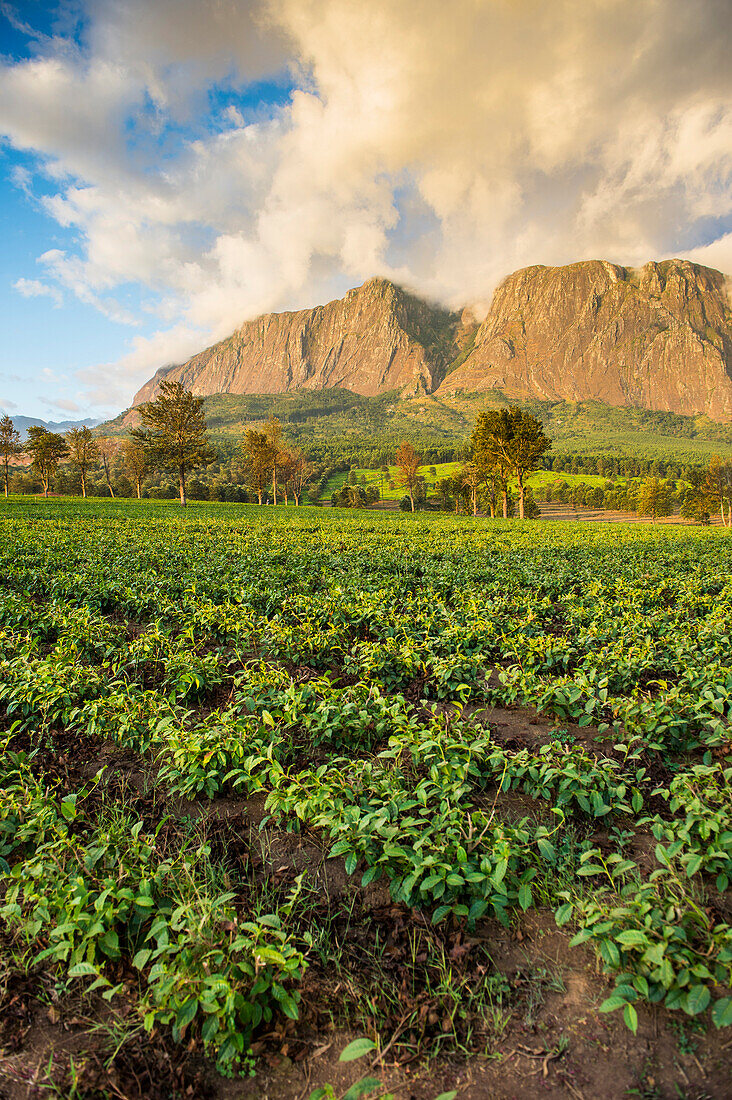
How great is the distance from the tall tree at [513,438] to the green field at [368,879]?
52.1 meters

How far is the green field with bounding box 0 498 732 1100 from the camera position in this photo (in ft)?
7.89

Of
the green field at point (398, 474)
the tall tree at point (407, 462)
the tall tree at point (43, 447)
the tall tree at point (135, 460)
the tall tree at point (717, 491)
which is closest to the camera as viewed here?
the tall tree at point (43, 447)

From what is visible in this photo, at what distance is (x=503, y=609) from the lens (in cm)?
952

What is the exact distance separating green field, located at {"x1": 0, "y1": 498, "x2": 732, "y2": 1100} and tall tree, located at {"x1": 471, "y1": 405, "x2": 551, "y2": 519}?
5208cm

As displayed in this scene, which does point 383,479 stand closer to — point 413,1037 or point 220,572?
point 220,572

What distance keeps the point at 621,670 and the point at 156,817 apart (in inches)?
231

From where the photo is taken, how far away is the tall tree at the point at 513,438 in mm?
55656

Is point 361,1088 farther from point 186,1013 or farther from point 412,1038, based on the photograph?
point 186,1013

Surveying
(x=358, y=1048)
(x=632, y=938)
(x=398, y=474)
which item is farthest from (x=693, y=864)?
(x=398, y=474)

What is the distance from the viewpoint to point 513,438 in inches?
2208

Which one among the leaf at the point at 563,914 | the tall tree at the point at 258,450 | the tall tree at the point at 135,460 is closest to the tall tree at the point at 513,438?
the tall tree at the point at 258,450

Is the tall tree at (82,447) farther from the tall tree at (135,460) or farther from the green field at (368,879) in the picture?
the green field at (368,879)

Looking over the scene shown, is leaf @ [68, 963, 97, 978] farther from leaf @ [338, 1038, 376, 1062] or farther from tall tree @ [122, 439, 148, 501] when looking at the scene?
tall tree @ [122, 439, 148, 501]

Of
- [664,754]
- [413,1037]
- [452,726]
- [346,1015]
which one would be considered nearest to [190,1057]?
[346,1015]
